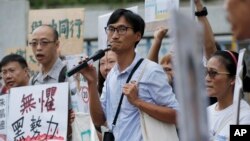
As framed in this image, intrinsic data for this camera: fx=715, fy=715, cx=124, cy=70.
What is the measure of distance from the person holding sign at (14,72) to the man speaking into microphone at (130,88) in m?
1.34

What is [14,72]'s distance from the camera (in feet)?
17.5

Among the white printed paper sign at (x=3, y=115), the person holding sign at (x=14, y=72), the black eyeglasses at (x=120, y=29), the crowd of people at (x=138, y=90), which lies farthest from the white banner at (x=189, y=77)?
the person holding sign at (x=14, y=72)

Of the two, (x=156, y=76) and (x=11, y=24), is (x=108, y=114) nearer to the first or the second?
(x=156, y=76)

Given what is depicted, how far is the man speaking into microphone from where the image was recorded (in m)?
3.81

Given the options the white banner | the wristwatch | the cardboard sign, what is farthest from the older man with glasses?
the white banner

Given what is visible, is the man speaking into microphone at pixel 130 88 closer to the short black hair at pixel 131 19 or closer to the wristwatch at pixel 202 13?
the short black hair at pixel 131 19

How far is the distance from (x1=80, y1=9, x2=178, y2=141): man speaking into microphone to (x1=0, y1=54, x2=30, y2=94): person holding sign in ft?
4.40

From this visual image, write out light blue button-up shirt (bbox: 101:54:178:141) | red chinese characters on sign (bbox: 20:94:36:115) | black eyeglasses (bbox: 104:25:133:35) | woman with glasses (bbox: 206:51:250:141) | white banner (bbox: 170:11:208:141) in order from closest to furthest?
1. white banner (bbox: 170:11:208:141)
2. woman with glasses (bbox: 206:51:250:141)
3. light blue button-up shirt (bbox: 101:54:178:141)
4. black eyeglasses (bbox: 104:25:133:35)
5. red chinese characters on sign (bbox: 20:94:36:115)

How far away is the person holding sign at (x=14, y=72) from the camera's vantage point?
17.5 ft

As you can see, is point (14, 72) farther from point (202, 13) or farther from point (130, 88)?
point (130, 88)

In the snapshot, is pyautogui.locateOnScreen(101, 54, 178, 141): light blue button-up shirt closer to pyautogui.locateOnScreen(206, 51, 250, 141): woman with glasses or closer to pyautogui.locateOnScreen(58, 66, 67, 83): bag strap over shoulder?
pyautogui.locateOnScreen(206, 51, 250, 141): woman with glasses

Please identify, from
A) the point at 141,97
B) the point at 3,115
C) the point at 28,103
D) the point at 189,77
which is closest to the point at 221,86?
the point at 141,97

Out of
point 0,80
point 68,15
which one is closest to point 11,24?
point 68,15

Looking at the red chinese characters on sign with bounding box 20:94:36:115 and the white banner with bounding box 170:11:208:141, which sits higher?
the white banner with bounding box 170:11:208:141
